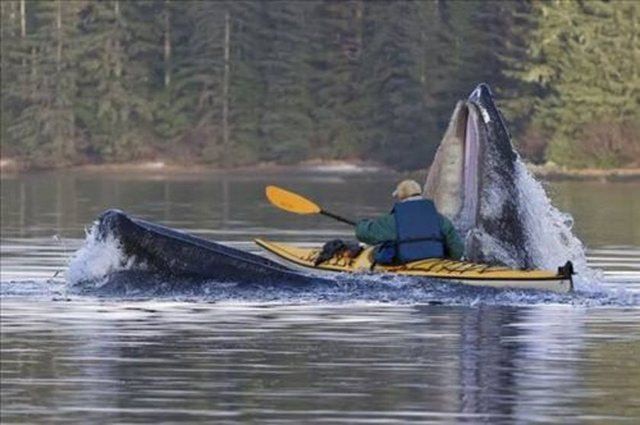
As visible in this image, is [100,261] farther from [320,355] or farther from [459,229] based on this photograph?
[320,355]

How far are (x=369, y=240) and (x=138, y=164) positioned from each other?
72376 millimetres

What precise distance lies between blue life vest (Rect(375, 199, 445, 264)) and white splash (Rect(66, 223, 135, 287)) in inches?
105

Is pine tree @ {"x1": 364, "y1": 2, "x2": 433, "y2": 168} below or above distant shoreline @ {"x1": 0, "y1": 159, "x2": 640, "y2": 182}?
above

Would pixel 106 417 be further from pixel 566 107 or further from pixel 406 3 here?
pixel 406 3

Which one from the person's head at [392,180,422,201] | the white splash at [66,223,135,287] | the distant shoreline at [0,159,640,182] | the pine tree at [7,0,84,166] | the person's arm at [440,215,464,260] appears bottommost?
the distant shoreline at [0,159,640,182]

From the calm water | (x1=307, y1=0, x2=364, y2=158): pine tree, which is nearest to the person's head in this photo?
the calm water

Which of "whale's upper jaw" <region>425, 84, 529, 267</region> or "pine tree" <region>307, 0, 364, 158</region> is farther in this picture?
"pine tree" <region>307, 0, 364, 158</region>

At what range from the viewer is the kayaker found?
84.7 ft

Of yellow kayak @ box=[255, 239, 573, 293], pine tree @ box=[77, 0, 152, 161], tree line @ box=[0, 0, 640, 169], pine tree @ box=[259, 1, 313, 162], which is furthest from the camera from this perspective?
pine tree @ box=[77, 0, 152, 161]

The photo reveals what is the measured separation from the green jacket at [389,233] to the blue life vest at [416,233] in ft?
0.21

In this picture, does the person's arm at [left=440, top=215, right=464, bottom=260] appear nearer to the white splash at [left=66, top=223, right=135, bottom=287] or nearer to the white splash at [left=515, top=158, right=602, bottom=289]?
the white splash at [left=515, top=158, right=602, bottom=289]

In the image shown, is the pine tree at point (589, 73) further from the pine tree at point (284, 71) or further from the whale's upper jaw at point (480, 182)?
the whale's upper jaw at point (480, 182)

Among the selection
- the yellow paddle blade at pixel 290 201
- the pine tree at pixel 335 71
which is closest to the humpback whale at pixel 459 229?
the yellow paddle blade at pixel 290 201

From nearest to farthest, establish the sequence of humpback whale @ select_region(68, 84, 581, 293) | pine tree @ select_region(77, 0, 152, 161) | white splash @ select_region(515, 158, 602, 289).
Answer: humpback whale @ select_region(68, 84, 581, 293)
white splash @ select_region(515, 158, 602, 289)
pine tree @ select_region(77, 0, 152, 161)
